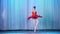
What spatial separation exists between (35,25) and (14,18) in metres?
0.34

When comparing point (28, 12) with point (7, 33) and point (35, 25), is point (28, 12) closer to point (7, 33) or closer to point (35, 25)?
point (35, 25)

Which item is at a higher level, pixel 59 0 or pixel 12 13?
pixel 59 0

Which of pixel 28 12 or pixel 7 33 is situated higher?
pixel 28 12

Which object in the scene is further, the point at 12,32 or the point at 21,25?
the point at 21,25

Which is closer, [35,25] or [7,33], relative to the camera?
[7,33]

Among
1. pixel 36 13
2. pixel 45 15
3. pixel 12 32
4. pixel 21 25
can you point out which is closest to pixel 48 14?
pixel 45 15

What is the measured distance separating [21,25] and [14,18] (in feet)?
0.49

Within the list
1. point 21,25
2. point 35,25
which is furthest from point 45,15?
point 21,25

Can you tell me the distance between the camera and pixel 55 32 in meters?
2.11

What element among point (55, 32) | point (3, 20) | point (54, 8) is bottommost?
point (55, 32)

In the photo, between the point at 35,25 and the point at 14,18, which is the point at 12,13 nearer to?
the point at 14,18

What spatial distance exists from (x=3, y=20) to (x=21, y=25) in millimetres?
282

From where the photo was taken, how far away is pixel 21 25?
2.23 m

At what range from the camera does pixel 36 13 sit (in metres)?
2.20
